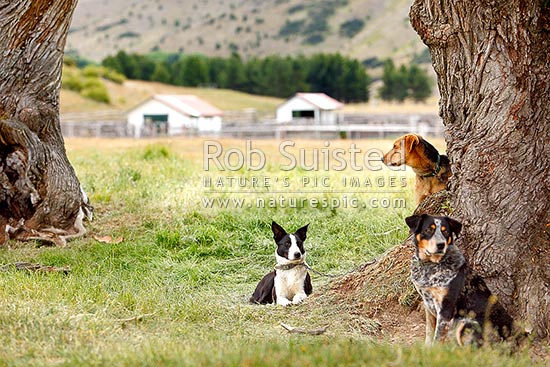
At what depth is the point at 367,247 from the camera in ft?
38.0

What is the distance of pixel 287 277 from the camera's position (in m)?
9.15

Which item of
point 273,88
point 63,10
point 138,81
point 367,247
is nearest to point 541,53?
point 367,247

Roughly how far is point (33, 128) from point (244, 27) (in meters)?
127

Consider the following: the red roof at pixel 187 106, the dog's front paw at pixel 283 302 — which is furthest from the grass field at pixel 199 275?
the red roof at pixel 187 106

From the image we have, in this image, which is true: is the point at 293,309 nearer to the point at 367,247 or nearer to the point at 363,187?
the point at 367,247

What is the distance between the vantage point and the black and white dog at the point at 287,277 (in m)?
9.11

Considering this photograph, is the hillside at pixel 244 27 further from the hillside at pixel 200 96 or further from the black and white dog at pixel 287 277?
the black and white dog at pixel 287 277

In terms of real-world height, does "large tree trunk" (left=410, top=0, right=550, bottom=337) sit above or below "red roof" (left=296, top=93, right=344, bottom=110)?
below

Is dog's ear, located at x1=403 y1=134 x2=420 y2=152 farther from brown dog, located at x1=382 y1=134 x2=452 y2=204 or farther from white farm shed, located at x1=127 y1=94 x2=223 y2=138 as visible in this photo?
white farm shed, located at x1=127 y1=94 x2=223 y2=138

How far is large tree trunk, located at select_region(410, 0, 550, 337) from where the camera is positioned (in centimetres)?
772

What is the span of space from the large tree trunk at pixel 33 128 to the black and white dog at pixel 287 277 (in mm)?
4157

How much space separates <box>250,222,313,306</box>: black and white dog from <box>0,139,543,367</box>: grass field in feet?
0.69

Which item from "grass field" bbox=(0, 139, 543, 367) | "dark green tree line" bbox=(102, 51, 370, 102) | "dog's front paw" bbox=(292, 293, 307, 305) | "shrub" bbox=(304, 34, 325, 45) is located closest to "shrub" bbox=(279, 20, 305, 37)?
"shrub" bbox=(304, 34, 325, 45)

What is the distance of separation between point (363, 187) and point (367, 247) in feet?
16.3
